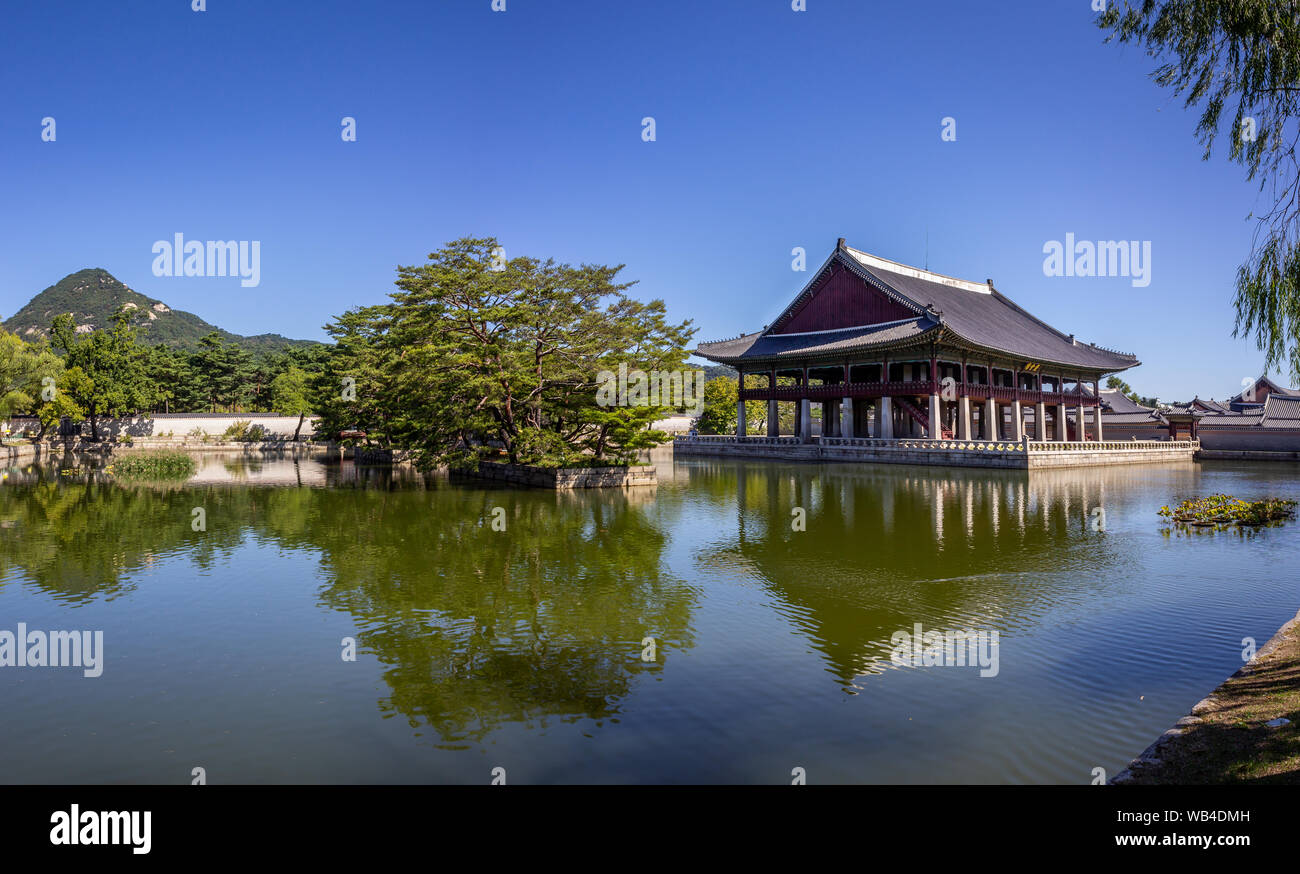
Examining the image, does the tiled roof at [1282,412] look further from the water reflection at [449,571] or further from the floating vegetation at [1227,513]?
the water reflection at [449,571]

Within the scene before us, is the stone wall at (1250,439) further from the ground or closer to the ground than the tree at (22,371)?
closer to the ground

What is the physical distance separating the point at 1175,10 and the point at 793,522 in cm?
1248

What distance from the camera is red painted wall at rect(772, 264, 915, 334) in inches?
1852

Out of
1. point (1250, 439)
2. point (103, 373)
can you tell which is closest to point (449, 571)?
point (103, 373)

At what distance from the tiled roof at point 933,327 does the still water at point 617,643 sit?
26.4 metres

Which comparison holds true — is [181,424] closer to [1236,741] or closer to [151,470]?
[151,470]

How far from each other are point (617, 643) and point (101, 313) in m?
189

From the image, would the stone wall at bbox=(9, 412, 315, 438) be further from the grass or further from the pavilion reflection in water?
the grass

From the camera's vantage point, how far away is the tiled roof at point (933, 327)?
144 ft

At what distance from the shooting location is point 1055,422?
5650cm

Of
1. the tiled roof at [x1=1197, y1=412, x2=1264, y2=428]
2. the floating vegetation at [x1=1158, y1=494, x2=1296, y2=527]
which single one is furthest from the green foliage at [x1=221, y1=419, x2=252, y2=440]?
the tiled roof at [x1=1197, y1=412, x2=1264, y2=428]

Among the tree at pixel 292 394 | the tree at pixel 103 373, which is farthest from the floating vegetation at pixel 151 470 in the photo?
the tree at pixel 292 394
